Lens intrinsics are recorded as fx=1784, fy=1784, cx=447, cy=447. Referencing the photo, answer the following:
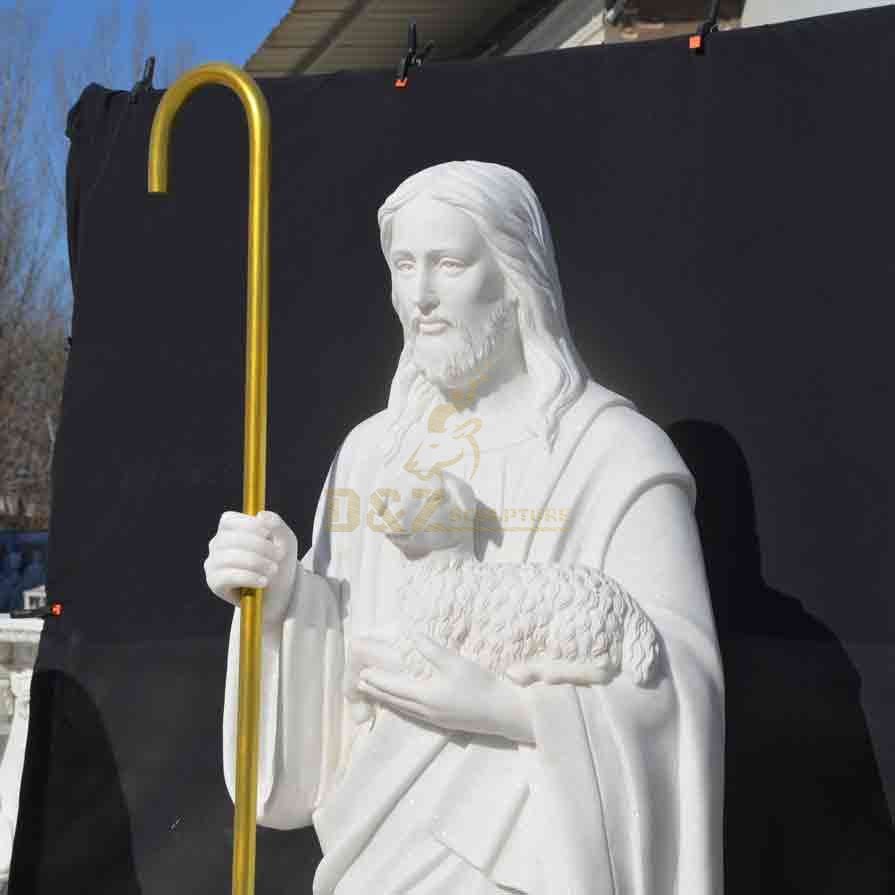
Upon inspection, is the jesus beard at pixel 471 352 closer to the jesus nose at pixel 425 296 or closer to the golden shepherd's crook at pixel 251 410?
the jesus nose at pixel 425 296

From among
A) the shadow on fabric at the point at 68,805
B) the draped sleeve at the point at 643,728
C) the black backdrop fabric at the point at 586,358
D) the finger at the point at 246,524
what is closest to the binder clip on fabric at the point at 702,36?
the black backdrop fabric at the point at 586,358

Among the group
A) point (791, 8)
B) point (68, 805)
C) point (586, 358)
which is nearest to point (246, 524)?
point (586, 358)

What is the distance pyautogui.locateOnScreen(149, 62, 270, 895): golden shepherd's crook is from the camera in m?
3.20

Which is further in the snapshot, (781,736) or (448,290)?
(781,736)

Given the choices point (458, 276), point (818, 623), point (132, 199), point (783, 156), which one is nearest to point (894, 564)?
point (818, 623)

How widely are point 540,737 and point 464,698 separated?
0.14 m

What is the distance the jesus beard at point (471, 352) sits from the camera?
11.0 ft

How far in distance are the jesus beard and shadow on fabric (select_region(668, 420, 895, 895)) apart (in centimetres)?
141

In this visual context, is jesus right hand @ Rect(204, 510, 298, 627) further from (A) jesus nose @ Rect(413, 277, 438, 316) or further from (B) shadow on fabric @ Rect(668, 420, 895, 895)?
(B) shadow on fabric @ Rect(668, 420, 895, 895)

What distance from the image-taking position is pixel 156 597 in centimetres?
522

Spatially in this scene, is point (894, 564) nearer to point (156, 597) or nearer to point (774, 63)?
point (774, 63)

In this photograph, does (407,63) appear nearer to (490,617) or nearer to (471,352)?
(471,352)

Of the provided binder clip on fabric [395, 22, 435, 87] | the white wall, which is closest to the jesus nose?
binder clip on fabric [395, 22, 435, 87]

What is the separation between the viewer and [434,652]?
307 cm
